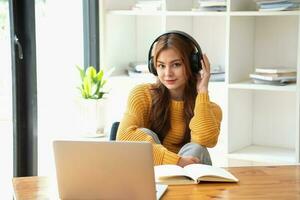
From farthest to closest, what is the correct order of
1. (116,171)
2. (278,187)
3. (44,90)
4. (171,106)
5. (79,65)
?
(79,65) → (44,90) → (171,106) → (278,187) → (116,171)

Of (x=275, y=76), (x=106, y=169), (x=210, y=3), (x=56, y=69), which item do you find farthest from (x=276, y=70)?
(x=106, y=169)

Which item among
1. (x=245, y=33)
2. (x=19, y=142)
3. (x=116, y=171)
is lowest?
(x=19, y=142)

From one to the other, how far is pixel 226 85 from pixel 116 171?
1.80 m

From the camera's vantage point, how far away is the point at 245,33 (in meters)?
3.62

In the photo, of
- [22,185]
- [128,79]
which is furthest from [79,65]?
[22,185]

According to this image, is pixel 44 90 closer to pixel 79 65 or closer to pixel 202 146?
pixel 79 65

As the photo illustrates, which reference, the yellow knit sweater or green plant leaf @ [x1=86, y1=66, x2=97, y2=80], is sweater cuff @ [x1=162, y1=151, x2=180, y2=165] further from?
green plant leaf @ [x1=86, y1=66, x2=97, y2=80]

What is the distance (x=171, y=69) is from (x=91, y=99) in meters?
1.16

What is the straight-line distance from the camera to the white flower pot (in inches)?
150

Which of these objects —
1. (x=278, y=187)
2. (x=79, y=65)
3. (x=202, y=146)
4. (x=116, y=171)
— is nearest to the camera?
(x=116, y=171)

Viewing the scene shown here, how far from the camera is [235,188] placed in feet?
6.85

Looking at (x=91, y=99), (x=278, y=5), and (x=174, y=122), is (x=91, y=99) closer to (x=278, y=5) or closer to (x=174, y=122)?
(x=174, y=122)

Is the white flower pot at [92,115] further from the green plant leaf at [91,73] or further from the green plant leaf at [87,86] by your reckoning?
the green plant leaf at [91,73]

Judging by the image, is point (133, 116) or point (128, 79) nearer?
point (133, 116)
